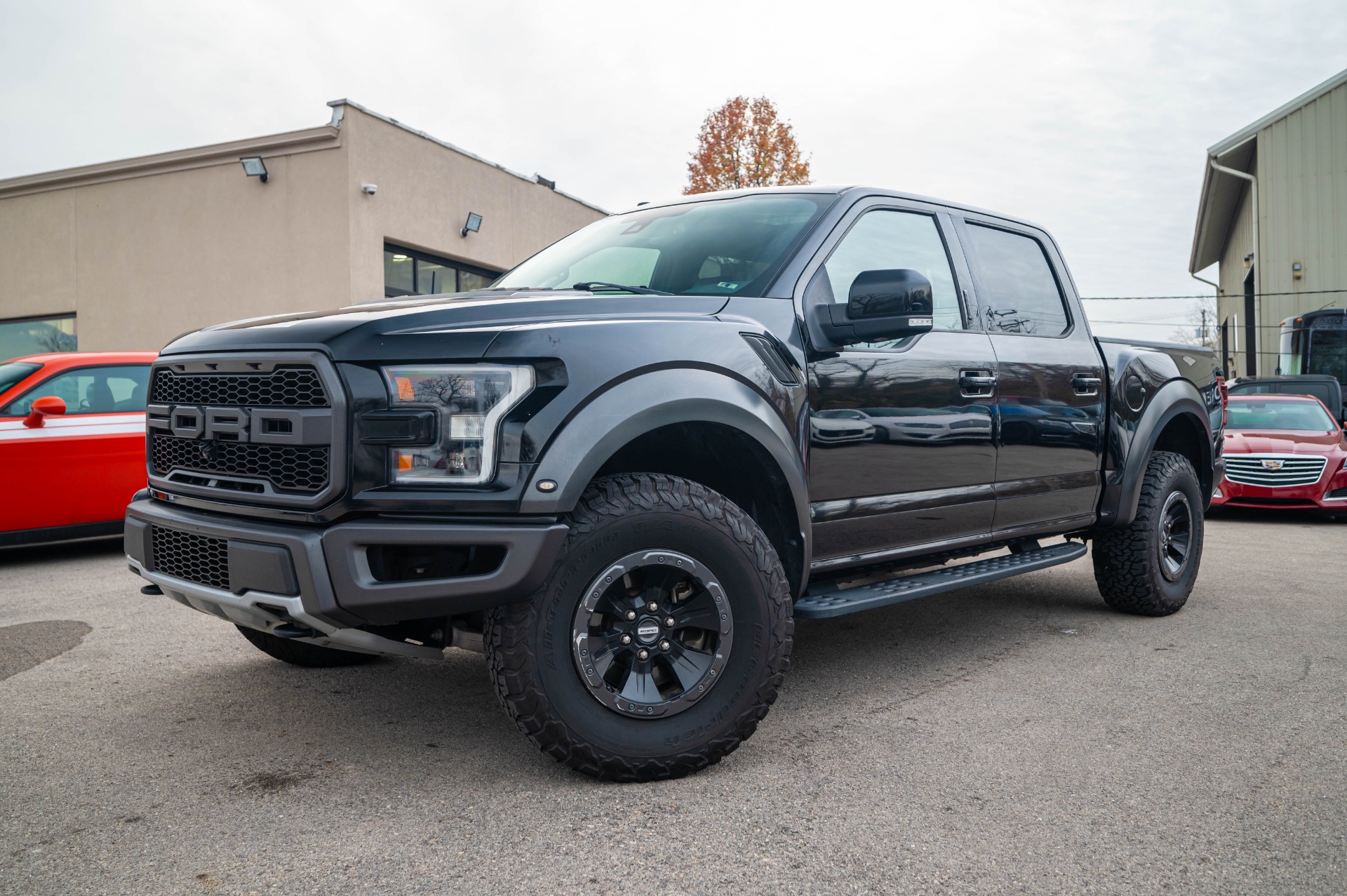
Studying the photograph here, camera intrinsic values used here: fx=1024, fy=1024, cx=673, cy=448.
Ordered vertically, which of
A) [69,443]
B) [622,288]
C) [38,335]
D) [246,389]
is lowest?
[69,443]

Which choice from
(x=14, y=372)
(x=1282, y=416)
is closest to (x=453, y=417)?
(x=14, y=372)

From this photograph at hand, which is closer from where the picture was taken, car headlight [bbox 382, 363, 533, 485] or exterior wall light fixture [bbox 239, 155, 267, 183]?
car headlight [bbox 382, 363, 533, 485]

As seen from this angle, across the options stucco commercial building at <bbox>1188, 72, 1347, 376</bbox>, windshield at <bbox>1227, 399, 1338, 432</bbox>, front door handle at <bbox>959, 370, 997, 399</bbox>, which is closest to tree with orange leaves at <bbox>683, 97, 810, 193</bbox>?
stucco commercial building at <bbox>1188, 72, 1347, 376</bbox>

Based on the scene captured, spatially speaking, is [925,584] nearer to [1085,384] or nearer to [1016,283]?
[1085,384]

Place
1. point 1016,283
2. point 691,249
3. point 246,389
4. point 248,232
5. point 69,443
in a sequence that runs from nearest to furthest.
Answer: point 246,389 < point 691,249 < point 1016,283 < point 69,443 < point 248,232

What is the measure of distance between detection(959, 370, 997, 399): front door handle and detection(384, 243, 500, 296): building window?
13533 mm

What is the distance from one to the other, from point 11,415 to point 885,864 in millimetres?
6835

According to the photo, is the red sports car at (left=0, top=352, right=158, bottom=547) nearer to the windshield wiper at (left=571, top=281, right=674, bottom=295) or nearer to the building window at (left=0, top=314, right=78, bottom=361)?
the windshield wiper at (left=571, top=281, right=674, bottom=295)

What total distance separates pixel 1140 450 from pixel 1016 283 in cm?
113

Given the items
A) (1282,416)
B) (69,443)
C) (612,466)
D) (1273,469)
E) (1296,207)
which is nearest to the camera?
(612,466)

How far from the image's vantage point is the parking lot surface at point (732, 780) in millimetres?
2365

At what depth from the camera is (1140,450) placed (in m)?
5.01

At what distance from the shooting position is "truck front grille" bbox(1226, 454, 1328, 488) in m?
10.3

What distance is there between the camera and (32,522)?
22.7 ft
